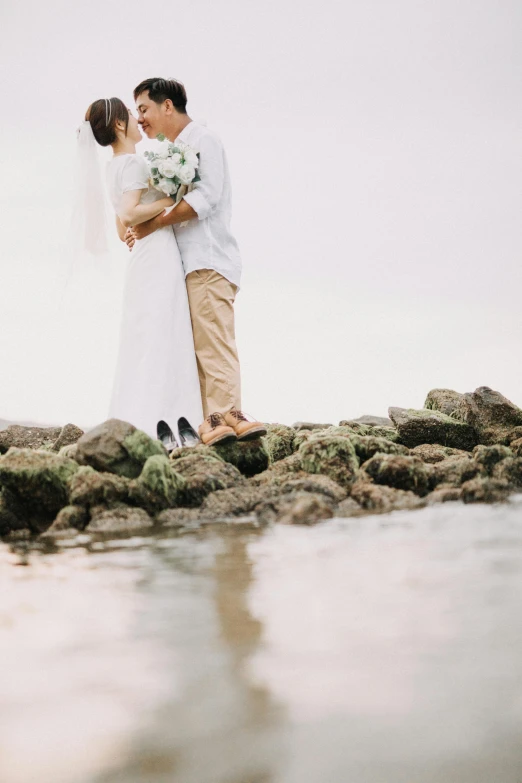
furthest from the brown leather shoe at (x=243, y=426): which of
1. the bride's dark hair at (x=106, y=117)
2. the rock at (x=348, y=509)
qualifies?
the bride's dark hair at (x=106, y=117)

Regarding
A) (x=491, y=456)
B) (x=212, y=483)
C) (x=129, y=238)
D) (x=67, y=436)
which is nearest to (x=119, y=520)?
(x=212, y=483)

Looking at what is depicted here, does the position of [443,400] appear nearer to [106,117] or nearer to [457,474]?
[457,474]

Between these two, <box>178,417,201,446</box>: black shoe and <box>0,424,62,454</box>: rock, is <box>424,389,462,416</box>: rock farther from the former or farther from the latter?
<box>0,424,62,454</box>: rock

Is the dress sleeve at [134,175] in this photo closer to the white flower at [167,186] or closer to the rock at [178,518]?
the white flower at [167,186]

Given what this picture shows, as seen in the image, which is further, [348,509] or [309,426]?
[309,426]

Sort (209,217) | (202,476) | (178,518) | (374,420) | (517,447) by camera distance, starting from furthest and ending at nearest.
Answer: (374,420) → (517,447) → (209,217) → (202,476) → (178,518)

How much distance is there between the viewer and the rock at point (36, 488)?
4398 millimetres

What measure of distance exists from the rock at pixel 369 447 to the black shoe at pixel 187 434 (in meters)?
1.22

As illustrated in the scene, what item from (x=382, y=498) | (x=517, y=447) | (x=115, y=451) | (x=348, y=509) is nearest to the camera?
(x=348, y=509)

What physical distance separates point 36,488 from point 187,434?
1.81 metres

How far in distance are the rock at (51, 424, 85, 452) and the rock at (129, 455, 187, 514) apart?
10.9 feet

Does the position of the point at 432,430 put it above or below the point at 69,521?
above

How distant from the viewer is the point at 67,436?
7.70 metres

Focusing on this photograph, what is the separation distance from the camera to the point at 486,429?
A: 25.1ft
